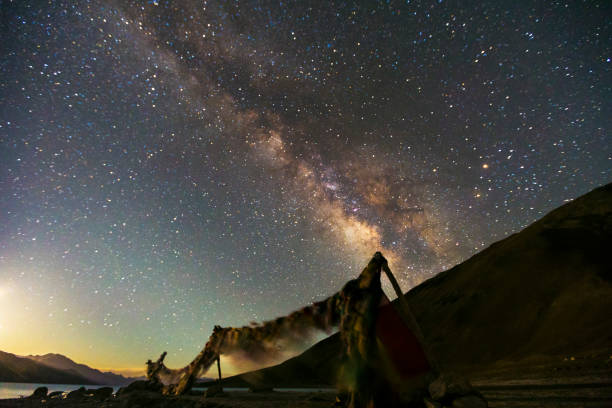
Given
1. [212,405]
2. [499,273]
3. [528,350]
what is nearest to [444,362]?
[528,350]

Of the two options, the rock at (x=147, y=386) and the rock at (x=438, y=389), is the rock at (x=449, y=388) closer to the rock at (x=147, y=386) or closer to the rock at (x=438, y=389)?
the rock at (x=438, y=389)

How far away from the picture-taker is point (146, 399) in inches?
533

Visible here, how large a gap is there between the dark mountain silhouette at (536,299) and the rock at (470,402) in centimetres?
1353

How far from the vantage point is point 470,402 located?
5039 mm

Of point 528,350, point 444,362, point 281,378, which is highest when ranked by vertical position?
point 281,378

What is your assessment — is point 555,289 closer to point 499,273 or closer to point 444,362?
point 499,273

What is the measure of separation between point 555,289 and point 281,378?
56321 millimetres

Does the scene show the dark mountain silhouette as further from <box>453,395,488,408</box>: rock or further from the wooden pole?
<box>453,395,488,408</box>: rock

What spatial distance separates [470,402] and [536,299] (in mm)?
38695

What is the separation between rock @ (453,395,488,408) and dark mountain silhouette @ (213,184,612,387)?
533 inches

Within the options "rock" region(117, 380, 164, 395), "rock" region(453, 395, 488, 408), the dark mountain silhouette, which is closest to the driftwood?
"rock" region(453, 395, 488, 408)

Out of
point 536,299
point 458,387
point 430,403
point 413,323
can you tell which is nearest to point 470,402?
point 458,387

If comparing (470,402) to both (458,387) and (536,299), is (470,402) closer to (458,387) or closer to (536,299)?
(458,387)

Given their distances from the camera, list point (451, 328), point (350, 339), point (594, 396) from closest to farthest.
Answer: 1. point (594, 396)
2. point (350, 339)
3. point (451, 328)
